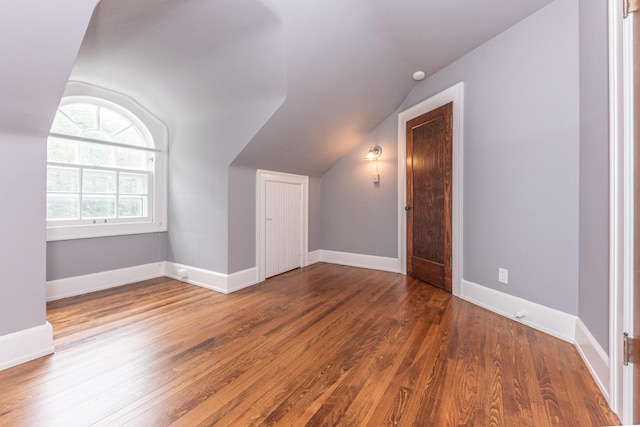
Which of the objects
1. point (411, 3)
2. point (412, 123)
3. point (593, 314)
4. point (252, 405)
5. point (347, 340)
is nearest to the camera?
point (252, 405)

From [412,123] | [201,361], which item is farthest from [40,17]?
[412,123]

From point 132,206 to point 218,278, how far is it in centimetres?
141

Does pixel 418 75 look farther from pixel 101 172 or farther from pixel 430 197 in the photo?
pixel 101 172

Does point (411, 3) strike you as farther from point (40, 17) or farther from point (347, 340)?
point (347, 340)

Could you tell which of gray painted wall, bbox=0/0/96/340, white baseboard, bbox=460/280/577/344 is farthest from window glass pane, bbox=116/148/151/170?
white baseboard, bbox=460/280/577/344

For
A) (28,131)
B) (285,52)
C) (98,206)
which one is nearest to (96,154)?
(98,206)

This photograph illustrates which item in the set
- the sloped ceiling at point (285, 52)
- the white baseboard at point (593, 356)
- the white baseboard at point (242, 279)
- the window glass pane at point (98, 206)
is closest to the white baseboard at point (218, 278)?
the white baseboard at point (242, 279)

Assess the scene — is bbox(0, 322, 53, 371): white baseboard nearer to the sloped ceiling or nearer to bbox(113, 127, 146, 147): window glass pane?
the sloped ceiling

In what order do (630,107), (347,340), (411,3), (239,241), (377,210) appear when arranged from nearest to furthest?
(630,107)
(347,340)
(411,3)
(239,241)
(377,210)

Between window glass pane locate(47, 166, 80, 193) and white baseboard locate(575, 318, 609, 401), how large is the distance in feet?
13.9

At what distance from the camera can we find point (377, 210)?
3787mm

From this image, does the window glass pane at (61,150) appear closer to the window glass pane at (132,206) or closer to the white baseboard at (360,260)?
the window glass pane at (132,206)

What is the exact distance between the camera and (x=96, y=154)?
2893 mm

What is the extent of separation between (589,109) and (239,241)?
2.98 metres
